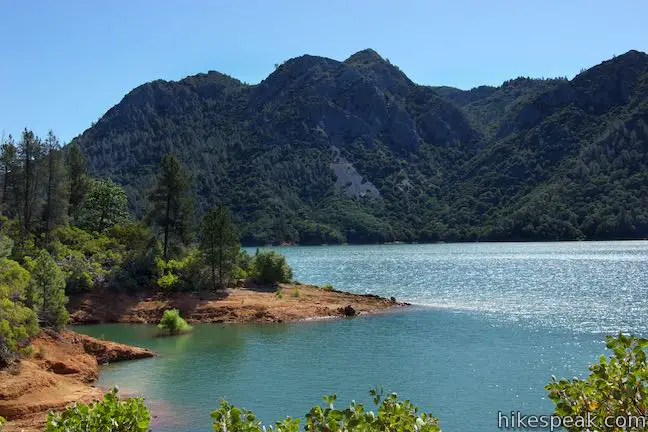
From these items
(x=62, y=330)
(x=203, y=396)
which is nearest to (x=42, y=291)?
(x=62, y=330)

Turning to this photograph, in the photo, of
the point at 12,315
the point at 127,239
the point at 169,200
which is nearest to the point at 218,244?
the point at 169,200

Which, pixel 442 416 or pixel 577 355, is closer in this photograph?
pixel 442 416

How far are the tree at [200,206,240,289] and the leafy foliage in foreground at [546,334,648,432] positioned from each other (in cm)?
5346

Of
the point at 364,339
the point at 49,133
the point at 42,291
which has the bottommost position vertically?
the point at 364,339

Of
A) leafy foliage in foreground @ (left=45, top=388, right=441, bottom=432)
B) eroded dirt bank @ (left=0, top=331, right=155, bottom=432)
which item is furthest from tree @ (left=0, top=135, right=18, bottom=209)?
leafy foliage in foreground @ (left=45, top=388, right=441, bottom=432)

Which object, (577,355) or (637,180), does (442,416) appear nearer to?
(577,355)

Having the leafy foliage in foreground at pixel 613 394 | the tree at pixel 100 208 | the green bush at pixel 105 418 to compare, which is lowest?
the green bush at pixel 105 418

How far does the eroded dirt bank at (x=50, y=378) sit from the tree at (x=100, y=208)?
44934 mm

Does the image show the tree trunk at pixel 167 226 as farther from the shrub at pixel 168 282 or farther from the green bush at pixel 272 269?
the green bush at pixel 272 269

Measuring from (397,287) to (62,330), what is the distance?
2047 inches

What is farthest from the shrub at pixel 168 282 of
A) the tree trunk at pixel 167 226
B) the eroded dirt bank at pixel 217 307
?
the tree trunk at pixel 167 226

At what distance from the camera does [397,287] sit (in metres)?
77.8

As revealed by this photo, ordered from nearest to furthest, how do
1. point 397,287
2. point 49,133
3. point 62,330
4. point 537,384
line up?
1. point 537,384
2. point 62,330
3. point 49,133
4. point 397,287

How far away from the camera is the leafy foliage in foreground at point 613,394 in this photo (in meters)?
6.61
